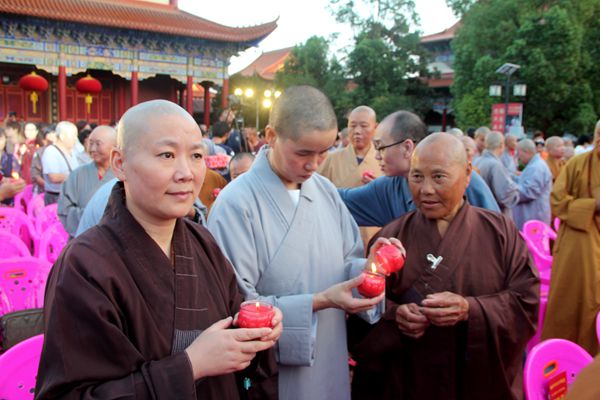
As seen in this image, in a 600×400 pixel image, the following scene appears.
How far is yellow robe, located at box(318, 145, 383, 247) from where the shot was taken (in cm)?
407

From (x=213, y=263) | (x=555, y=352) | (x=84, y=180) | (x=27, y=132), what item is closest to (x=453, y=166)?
(x=555, y=352)

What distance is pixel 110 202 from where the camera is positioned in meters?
1.32

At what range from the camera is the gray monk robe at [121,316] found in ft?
3.59

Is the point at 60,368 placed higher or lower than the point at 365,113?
lower

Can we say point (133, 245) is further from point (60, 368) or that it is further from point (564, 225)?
point (564, 225)

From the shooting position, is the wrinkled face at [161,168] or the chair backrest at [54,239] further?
the chair backrest at [54,239]

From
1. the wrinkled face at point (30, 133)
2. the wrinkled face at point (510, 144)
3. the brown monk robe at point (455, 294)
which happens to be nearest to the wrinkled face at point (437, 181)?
the brown monk robe at point (455, 294)

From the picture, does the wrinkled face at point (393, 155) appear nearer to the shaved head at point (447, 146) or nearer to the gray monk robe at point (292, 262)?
the shaved head at point (447, 146)

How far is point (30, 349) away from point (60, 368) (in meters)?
0.72

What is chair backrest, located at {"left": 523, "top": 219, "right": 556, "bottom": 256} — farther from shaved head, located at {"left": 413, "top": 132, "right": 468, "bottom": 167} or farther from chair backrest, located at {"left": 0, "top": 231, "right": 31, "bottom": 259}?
chair backrest, located at {"left": 0, "top": 231, "right": 31, "bottom": 259}

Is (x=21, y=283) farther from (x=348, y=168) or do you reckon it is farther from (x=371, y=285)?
(x=348, y=168)

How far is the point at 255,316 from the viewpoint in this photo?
127 centimetres

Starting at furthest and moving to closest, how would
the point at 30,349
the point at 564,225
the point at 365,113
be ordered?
the point at 365,113 < the point at 564,225 < the point at 30,349

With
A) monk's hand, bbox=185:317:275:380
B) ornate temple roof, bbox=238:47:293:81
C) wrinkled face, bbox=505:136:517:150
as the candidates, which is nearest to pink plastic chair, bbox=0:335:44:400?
monk's hand, bbox=185:317:275:380
